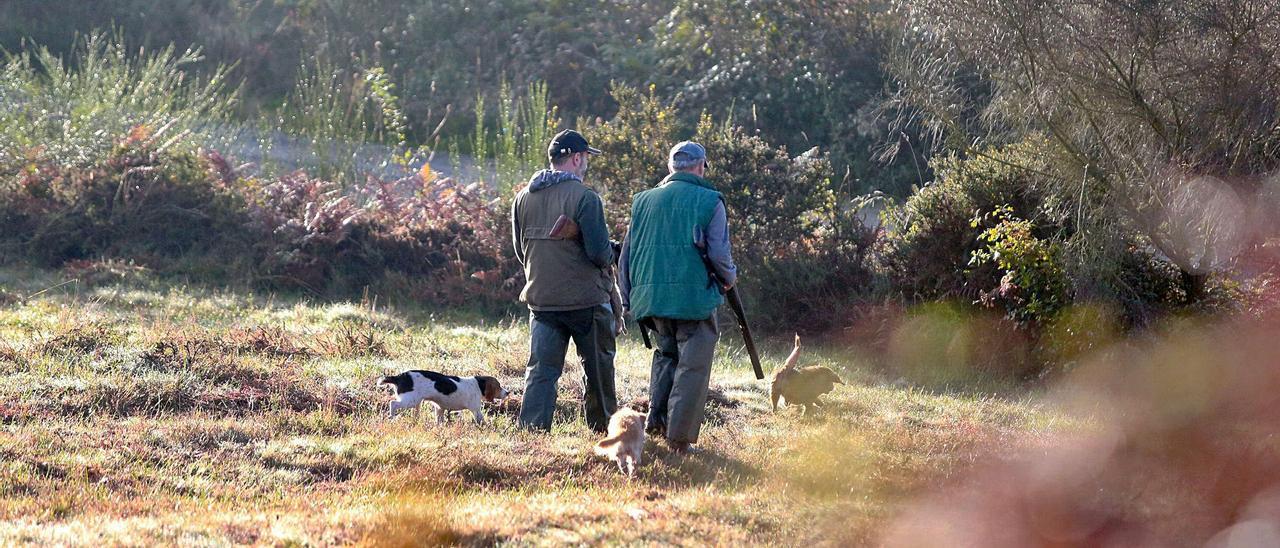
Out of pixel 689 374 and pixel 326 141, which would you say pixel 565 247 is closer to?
pixel 689 374

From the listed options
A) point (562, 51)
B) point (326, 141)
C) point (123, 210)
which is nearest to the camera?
point (123, 210)

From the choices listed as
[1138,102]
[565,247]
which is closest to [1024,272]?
[1138,102]

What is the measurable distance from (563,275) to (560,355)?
51cm

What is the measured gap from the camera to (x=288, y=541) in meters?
5.15

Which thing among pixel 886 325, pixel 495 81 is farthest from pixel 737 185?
pixel 495 81

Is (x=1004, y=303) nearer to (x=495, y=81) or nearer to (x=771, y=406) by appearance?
(x=771, y=406)

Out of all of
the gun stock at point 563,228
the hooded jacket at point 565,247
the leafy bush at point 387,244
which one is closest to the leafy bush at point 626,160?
the leafy bush at point 387,244

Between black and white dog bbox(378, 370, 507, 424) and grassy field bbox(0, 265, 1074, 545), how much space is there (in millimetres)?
110

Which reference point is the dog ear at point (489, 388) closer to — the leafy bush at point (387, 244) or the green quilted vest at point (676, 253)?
the green quilted vest at point (676, 253)

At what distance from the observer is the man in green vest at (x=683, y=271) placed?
7.10m

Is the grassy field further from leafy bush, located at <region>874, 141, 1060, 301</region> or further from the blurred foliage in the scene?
the blurred foliage

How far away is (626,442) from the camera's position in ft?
22.0

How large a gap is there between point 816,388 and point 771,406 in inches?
21.5

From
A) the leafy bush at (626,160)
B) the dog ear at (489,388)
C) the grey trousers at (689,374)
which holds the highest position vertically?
the leafy bush at (626,160)
